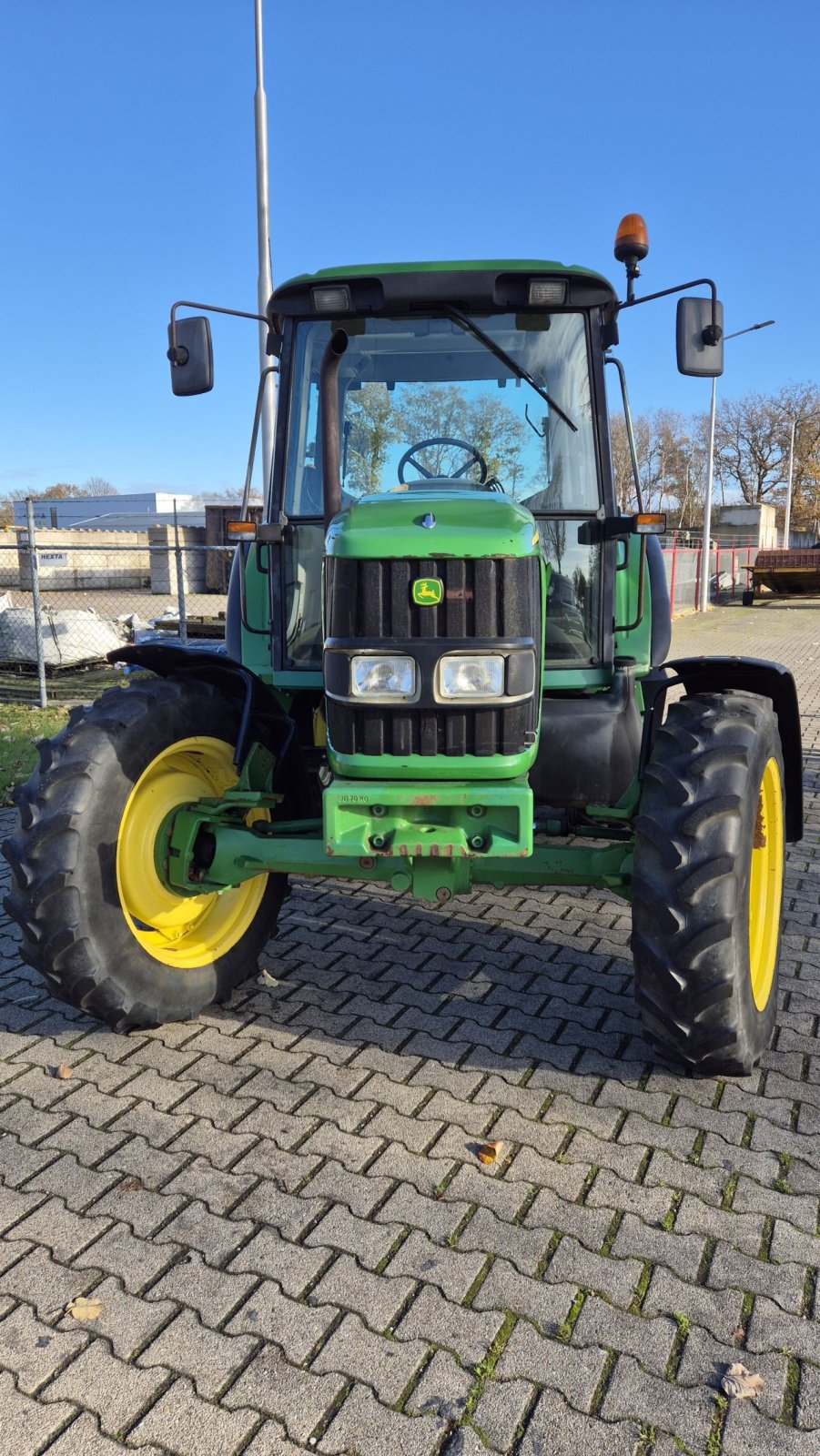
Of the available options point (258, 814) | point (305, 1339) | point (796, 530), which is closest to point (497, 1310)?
point (305, 1339)

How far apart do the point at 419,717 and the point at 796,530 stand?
→ 64.0 m

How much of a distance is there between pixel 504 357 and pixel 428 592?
1.32 m

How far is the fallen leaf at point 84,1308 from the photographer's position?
2.36 m

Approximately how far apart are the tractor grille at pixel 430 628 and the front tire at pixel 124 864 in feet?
2.41

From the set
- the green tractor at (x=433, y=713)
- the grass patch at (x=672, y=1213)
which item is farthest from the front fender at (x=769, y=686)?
the grass patch at (x=672, y=1213)

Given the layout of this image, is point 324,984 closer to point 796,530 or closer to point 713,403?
point 713,403

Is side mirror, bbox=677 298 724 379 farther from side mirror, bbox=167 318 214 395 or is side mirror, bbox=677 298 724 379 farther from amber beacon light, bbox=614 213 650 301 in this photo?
side mirror, bbox=167 318 214 395

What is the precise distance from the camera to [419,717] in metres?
3.09

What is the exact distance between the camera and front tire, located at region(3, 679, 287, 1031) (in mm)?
3242

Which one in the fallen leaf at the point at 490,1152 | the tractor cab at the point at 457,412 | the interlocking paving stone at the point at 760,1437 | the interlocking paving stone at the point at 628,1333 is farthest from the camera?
the tractor cab at the point at 457,412

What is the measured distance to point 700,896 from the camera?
298 centimetres

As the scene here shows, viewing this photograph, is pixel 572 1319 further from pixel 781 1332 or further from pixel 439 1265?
pixel 781 1332

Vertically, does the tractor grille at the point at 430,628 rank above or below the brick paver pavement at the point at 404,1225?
above

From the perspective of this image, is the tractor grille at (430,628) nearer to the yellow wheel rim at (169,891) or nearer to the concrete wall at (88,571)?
the yellow wheel rim at (169,891)
